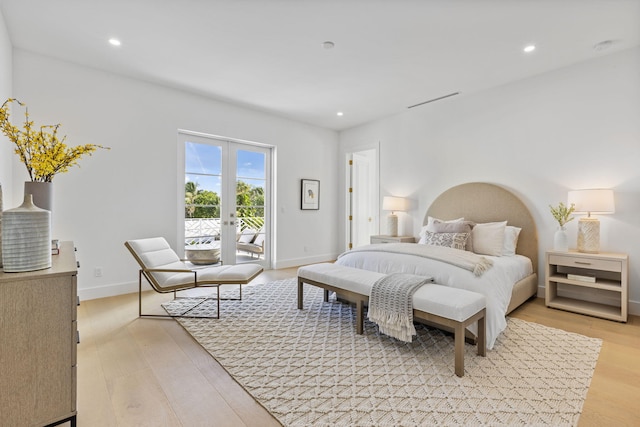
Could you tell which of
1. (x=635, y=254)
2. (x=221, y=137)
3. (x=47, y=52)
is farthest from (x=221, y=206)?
(x=635, y=254)

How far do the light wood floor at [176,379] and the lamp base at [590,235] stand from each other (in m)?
0.75

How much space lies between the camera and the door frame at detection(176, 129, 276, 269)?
14.5 ft

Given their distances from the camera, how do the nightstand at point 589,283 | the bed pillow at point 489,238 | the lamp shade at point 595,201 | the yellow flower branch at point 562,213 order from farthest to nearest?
1. the bed pillow at point 489,238
2. the yellow flower branch at point 562,213
3. the lamp shade at point 595,201
4. the nightstand at point 589,283

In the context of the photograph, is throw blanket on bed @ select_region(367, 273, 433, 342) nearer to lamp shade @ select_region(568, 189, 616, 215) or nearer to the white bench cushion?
the white bench cushion

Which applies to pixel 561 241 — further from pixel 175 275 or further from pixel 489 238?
pixel 175 275

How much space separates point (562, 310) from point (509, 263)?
33.2 inches

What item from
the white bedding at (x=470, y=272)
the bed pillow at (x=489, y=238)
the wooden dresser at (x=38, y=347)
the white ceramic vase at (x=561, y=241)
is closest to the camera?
the wooden dresser at (x=38, y=347)

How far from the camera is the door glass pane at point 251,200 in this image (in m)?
5.12

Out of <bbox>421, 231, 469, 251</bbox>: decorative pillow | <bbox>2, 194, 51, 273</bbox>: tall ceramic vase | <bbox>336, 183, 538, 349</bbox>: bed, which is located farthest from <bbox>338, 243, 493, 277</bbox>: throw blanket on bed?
<bbox>2, 194, 51, 273</bbox>: tall ceramic vase

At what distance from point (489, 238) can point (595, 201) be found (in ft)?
3.50

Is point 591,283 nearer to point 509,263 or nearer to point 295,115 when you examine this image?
point 509,263

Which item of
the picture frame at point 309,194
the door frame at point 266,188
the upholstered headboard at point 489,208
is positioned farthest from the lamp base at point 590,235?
the door frame at point 266,188

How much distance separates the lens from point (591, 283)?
306 centimetres

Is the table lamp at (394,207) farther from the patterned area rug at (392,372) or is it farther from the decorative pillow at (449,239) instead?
the patterned area rug at (392,372)
